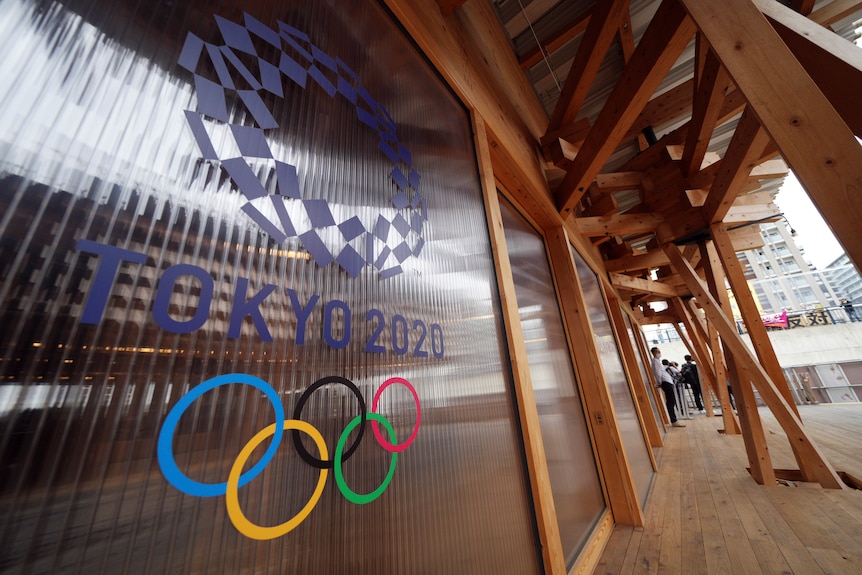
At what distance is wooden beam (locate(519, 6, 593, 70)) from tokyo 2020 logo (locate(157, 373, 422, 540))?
294 centimetres

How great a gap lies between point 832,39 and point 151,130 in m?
1.80

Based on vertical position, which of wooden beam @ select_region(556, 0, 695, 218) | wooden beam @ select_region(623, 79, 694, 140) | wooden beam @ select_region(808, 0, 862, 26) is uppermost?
wooden beam @ select_region(623, 79, 694, 140)

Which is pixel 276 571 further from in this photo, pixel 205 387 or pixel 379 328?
pixel 379 328

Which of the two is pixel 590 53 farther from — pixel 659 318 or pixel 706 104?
pixel 659 318

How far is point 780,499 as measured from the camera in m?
2.17

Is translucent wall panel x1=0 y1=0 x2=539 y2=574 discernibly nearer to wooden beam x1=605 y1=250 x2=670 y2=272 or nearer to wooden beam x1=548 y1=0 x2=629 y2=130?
wooden beam x1=548 y1=0 x2=629 y2=130

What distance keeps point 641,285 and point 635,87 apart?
157 inches

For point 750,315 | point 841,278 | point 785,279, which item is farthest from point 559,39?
point 841,278

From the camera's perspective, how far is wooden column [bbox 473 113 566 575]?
109 cm

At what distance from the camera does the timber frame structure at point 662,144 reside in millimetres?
976

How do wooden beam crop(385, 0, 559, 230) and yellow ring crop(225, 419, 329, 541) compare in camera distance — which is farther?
wooden beam crop(385, 0, 559, 230)

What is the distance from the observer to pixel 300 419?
52 cm

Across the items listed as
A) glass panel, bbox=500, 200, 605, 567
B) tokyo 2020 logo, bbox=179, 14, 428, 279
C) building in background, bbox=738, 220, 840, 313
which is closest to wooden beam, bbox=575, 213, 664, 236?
glass panel, bbox=500, 200, 605, 567

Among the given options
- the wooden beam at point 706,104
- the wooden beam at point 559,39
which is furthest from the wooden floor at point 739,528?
the wooden beam at point 559,39
